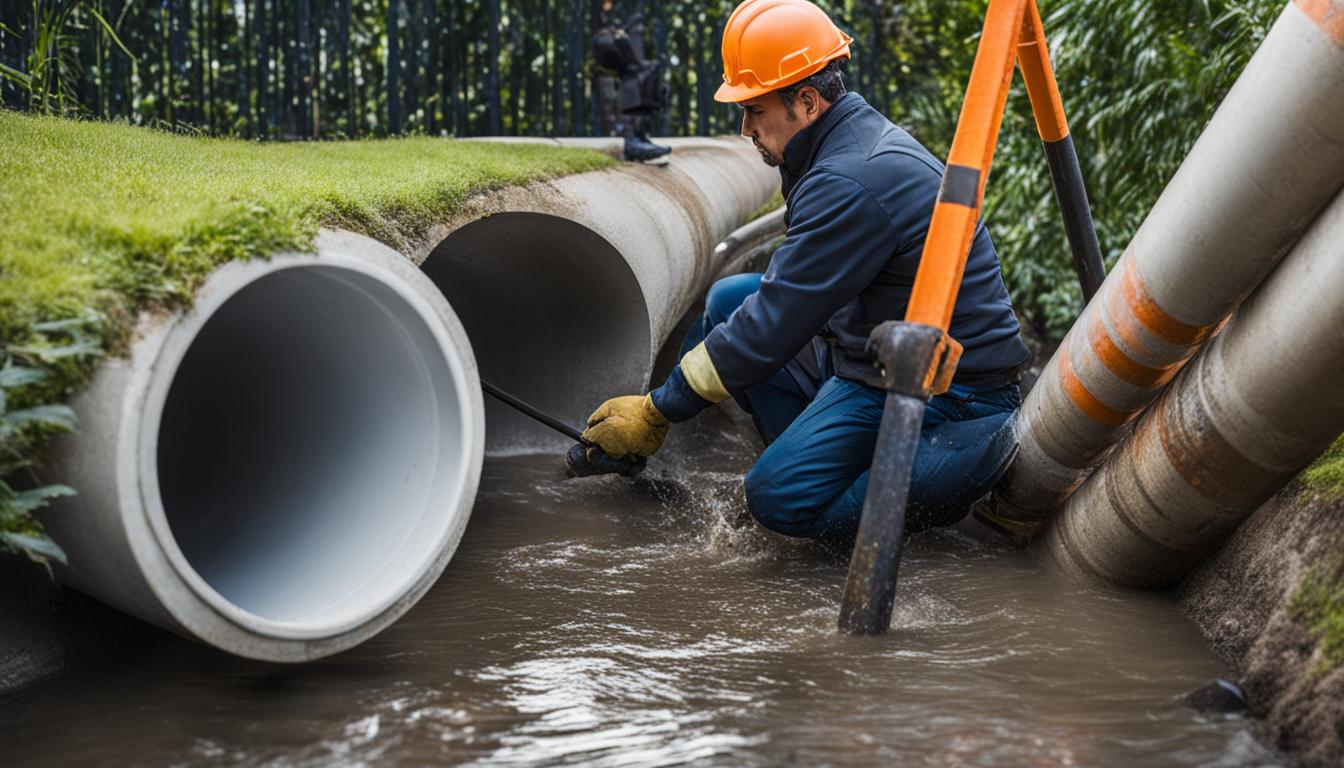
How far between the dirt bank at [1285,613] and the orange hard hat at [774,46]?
1713mm

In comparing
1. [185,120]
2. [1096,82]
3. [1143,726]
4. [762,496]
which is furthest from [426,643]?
[185,120]

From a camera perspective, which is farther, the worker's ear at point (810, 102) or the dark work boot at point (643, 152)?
the dark work boot at point (643, 152)

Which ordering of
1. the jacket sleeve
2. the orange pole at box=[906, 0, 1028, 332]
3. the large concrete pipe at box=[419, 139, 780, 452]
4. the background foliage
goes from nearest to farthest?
the orange pole at box=[906, 0, 1028, 332]
the jacket sleeve
the large concrete pipe at box=[419, 139, 780, 452]
the background foliage

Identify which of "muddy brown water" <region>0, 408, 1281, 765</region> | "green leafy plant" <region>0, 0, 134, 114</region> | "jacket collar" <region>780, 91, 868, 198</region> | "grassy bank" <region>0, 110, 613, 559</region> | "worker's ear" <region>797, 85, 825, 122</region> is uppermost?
"green leafy plant" <region>0, 0, 134, 114</region>

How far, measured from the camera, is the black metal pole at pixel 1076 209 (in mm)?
3889

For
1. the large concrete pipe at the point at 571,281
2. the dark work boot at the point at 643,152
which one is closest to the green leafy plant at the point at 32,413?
the large concrete pipe at the point at 571,281

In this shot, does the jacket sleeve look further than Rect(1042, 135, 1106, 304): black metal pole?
No

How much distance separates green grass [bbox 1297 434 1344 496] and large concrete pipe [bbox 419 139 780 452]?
2.16m

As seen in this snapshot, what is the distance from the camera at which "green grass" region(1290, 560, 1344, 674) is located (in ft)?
7.40

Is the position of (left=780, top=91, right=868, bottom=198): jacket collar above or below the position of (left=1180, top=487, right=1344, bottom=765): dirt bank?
above

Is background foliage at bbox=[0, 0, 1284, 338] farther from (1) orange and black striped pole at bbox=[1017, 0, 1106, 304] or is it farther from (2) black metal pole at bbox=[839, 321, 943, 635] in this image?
(2) black metal pole at bbox=[839, 321, 943, 635]

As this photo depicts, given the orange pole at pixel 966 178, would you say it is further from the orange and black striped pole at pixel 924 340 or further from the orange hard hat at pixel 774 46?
the orange hard hat at pixel 774 46

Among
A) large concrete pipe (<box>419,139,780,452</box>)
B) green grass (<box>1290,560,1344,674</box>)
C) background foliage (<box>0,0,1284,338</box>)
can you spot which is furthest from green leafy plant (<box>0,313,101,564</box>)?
background foliage (<box>0,0,1284,338</box>)

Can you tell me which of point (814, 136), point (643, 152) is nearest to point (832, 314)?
point (814, 136)
